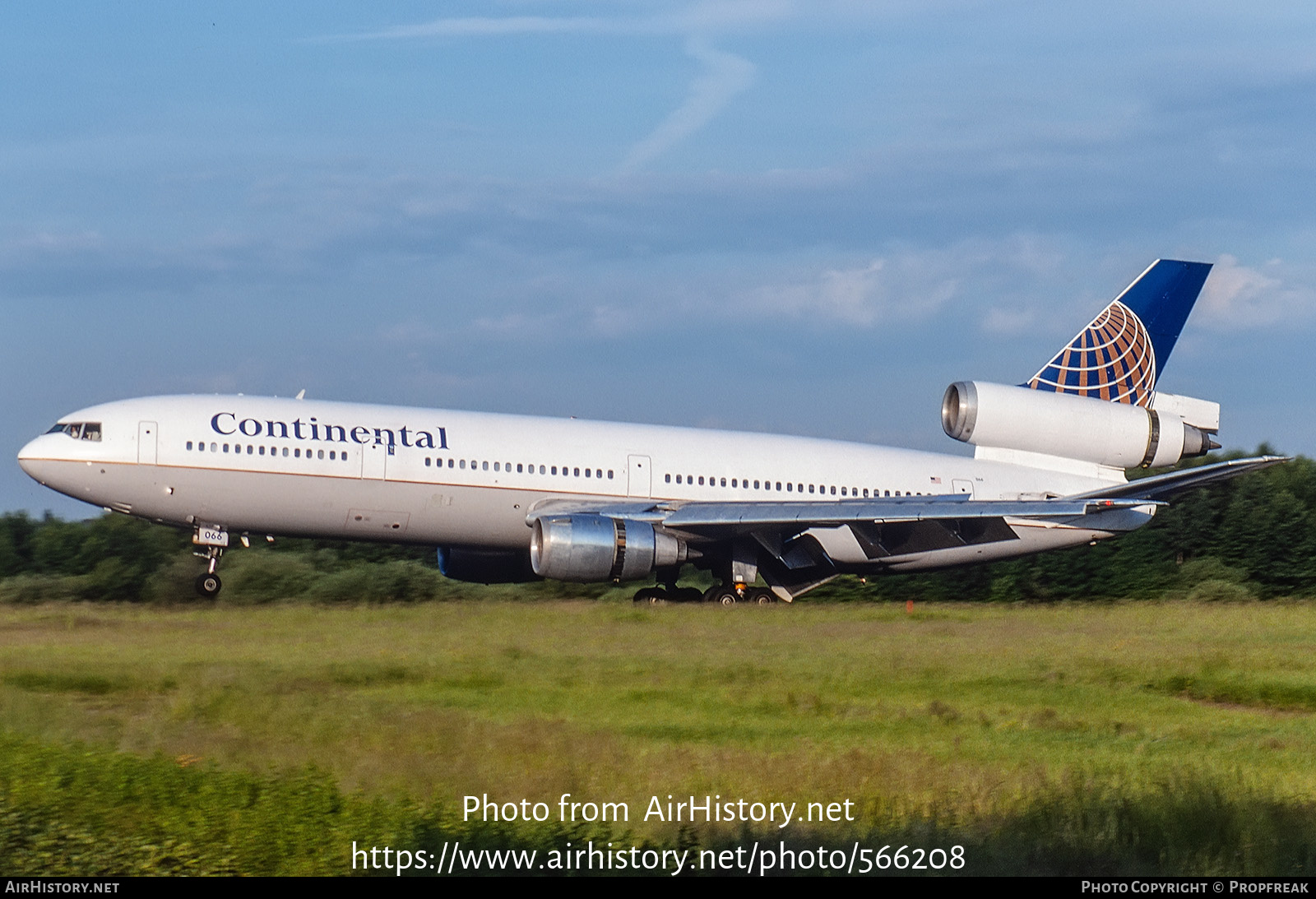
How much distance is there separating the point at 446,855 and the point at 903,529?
1929 cm

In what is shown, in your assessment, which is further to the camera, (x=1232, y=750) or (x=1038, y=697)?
(x=1038, y=697)

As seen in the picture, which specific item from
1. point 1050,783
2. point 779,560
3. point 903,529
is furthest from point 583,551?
point 1050,783

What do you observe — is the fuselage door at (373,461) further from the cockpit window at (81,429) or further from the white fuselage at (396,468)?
the cockpit window at (81,429)

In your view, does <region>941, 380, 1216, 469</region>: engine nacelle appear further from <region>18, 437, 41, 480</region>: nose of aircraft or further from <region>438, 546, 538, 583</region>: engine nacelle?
<region>18, 437, 41, 480</region>: nose of aircraft

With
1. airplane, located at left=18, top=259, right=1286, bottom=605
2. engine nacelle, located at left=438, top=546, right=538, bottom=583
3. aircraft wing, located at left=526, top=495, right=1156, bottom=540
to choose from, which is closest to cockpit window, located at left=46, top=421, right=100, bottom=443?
airplane, located at left=18, top=259, right=1286, bottom=605

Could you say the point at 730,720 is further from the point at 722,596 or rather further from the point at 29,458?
the point at 29,458

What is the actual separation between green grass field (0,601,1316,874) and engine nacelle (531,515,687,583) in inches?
56.2

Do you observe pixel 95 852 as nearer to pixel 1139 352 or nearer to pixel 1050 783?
pixel 1050 783

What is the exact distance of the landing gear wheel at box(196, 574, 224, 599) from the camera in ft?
77.0

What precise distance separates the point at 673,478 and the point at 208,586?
329 inches

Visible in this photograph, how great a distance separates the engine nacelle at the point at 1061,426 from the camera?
27.9 m

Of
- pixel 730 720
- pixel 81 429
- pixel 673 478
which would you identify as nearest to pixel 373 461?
pixel 81 429

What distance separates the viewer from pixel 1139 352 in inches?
1159
